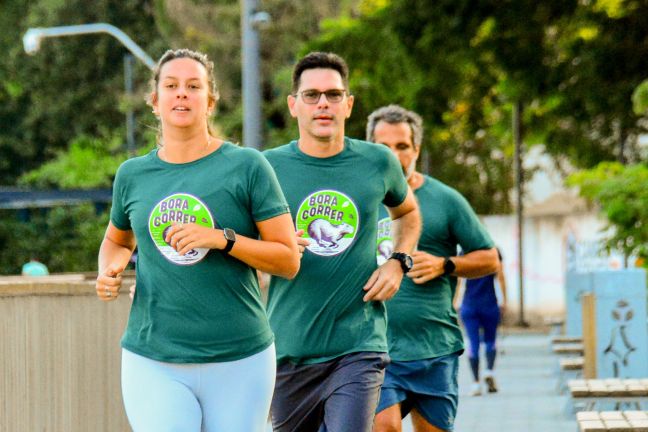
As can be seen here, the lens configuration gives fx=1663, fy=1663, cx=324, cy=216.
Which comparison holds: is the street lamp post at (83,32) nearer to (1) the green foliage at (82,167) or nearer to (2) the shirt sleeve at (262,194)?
(1) the green foliage at (82,167)

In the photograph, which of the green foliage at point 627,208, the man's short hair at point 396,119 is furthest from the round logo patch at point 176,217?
the green foliage at point 627,208

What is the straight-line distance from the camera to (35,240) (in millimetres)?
35094

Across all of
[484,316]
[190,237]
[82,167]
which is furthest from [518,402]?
[82,167]

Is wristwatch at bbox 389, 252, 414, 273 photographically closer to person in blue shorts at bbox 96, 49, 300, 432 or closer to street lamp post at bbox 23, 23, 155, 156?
person in blue shorts at bbox 96, 49, 300, 432

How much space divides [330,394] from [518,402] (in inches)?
396

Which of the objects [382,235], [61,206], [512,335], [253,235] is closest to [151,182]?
[253,235]

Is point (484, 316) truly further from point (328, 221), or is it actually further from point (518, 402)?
point (328, 221)

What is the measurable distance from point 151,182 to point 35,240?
99.5ft

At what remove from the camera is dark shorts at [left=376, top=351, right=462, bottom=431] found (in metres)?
7.55

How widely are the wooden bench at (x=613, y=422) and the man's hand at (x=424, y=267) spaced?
1.08 meters

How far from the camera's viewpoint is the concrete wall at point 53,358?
24.0 feet

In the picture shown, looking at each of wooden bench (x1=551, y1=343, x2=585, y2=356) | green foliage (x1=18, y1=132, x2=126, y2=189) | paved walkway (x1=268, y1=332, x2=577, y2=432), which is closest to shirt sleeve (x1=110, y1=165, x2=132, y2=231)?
paved walkway (x1=268, y1=332, x2=577, y2=432)

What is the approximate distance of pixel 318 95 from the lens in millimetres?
6398

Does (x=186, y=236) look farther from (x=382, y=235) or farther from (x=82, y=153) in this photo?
(x=82, y=153)
